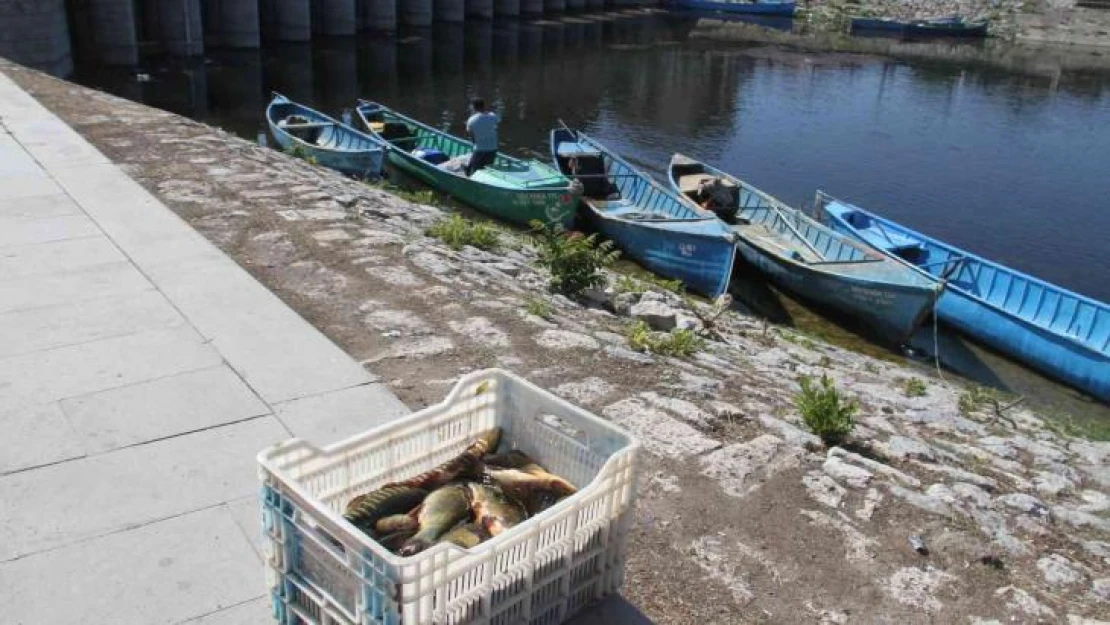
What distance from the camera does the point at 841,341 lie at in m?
16.0

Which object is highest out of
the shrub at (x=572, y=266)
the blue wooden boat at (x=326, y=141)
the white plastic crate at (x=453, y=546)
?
the white plastic crate at (x=453, y=546)

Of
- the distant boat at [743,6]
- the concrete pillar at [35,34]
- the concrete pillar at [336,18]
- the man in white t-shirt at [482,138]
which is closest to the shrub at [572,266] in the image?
the man in white t-shirt at [482,138]

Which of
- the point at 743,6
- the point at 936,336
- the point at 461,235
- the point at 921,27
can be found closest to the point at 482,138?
→ the point at 461,235

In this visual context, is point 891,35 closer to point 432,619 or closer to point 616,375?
point 616,375

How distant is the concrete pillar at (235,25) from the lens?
1655 inches

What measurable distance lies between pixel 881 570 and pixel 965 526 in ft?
3.10

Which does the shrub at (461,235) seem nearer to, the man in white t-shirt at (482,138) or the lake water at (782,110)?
the man in white t-shirt at (482,138)

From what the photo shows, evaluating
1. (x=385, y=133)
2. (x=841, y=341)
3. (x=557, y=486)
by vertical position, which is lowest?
(x=841, y=341)

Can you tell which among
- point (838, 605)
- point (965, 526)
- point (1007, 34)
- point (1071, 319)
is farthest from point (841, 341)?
point (1007, 34)

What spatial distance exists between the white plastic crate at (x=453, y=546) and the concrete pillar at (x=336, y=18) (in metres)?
47.1

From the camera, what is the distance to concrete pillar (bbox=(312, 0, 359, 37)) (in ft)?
157

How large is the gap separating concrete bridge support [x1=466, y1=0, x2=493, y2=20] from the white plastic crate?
5712 cm

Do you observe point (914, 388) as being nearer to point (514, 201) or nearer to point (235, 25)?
point (514, 201)

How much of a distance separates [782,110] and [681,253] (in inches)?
900
